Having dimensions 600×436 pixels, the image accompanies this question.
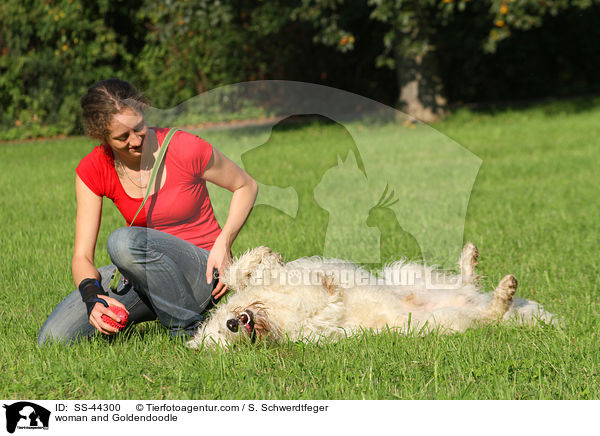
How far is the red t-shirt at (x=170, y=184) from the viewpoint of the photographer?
4.07 m

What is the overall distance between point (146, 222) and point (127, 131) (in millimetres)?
678

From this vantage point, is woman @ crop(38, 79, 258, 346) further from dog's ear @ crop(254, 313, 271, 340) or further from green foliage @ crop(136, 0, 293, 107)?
green foliage @ crop(136, 0, 293, 107)

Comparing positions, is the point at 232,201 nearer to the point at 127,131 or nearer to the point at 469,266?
the point at 127,131

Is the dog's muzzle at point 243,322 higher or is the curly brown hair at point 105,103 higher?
the curly brown hair at point 105,103

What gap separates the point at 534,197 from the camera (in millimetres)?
8508

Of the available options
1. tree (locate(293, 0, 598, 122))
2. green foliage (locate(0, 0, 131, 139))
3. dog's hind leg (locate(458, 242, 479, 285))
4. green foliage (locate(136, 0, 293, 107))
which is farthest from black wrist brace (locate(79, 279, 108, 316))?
green foliage (locate(136, 0, 293, 107))

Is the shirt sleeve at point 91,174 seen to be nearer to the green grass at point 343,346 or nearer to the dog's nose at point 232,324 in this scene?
the green grass at point 343,346

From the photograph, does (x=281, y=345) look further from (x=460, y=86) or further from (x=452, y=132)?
(x=460, y=86)

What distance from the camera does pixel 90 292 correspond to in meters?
3.80

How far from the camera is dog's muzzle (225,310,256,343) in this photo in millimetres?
3570
